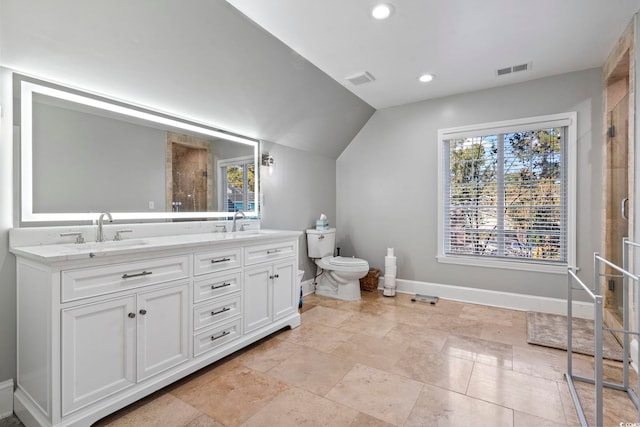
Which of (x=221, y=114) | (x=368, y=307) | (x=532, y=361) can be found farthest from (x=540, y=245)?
(x=221, y=114)

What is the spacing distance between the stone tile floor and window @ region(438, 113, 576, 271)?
2.95ft

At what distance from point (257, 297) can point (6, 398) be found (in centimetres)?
148

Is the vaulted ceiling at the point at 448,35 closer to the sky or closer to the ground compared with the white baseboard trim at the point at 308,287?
closer to the sky

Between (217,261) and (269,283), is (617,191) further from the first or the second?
(217,261)

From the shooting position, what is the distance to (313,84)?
3.09 metres

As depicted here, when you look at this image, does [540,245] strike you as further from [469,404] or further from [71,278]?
[71,278]

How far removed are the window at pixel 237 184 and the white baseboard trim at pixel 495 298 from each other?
210 cm

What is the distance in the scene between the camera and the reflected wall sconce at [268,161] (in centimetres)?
344

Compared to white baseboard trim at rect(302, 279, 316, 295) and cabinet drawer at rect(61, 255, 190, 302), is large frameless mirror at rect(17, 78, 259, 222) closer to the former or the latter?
cabinet drawer at rect(61, 255, 190, 302)

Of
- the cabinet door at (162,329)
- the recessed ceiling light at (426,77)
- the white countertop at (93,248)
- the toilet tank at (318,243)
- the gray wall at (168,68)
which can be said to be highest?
the recessed ceiling light at (426,77)

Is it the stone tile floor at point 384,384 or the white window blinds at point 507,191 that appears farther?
the white window blinds at point 507,191

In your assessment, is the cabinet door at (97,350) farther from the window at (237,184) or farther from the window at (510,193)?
the window at (510,193)

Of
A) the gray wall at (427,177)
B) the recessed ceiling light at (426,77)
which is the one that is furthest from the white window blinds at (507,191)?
the recessed ceiling light at (426,77)

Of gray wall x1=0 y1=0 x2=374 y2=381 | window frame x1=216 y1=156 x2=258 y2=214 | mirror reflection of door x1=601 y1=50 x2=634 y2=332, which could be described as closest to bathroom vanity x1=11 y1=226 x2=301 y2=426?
gray wall x1=0 y1=0 x2=374 y2=381
